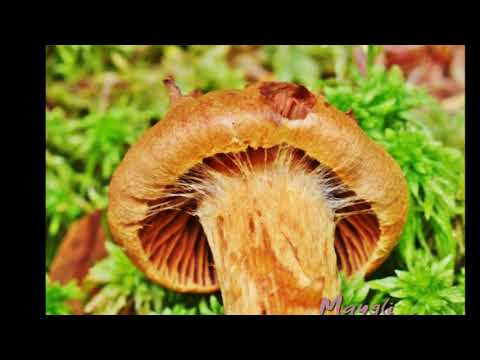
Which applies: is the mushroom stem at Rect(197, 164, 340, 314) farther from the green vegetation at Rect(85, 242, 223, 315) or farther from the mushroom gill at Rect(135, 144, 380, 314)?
the green vegetation at Rect(85, 242, 223, 315)

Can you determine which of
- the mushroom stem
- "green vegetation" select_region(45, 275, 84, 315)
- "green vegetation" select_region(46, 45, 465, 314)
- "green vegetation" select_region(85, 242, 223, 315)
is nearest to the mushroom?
the mushroom stem

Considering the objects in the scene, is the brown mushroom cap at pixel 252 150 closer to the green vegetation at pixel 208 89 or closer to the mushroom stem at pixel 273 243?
the mushroom stem at pixel 273 243

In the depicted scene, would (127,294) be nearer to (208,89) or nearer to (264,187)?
(264,187)

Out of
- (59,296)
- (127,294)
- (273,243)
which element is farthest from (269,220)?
(59,296)

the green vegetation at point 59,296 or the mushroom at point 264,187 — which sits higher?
the mushroom at point 264,187

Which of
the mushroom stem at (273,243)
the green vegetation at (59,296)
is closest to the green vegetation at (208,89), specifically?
the green vegetation at (59,296)

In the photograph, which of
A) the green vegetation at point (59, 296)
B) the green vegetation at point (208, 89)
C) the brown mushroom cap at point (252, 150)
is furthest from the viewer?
the green vegetation at point (59, 296)
